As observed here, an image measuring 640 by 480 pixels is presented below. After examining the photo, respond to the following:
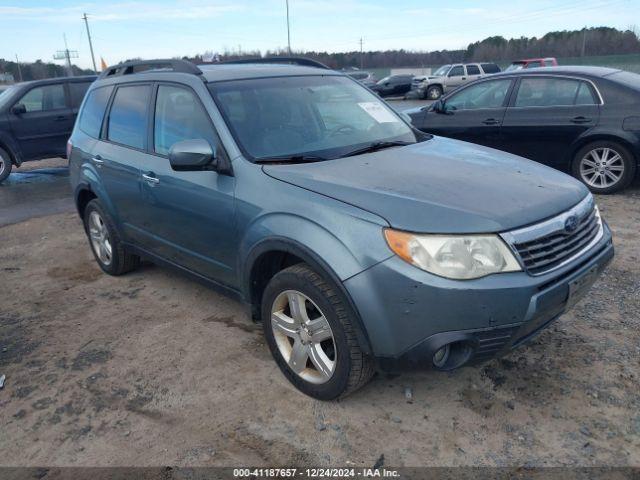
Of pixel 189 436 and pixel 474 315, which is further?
pixel 189 436

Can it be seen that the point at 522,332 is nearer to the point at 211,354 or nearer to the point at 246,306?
the point at 246,306

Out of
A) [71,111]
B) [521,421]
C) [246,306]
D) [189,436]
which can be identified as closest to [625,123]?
[521,421]

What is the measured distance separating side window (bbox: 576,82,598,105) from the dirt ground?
3.21m

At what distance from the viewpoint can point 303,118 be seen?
3.53 m

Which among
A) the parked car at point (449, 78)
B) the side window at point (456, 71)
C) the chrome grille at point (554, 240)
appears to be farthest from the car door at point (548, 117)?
the side window at point (456, 71)

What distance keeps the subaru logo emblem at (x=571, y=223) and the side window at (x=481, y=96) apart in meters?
4.97

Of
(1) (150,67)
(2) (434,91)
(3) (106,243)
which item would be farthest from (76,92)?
(2) (434,91)

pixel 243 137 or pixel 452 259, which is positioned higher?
pixel 243 137

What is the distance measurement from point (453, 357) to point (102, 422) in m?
1.91

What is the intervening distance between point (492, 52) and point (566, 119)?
6027cm

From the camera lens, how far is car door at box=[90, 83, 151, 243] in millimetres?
4012

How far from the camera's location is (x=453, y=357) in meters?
2.47

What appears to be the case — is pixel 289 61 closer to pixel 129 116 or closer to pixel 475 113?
pixel 129 116

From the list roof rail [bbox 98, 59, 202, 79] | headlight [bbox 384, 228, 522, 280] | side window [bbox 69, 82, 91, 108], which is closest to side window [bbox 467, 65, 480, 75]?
side window [bbox 69, 82, 91, 108]
